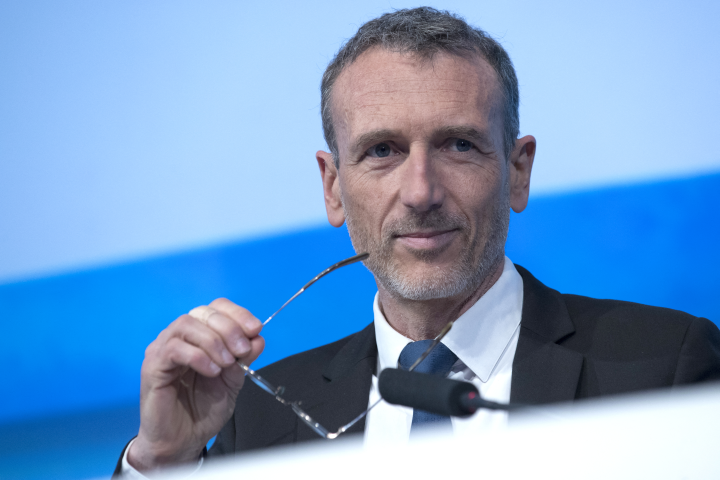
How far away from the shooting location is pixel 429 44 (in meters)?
1.52

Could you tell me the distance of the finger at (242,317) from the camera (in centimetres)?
122

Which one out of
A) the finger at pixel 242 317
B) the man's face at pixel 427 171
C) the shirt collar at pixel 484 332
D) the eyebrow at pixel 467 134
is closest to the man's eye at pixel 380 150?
the man's face at pixel 427 171

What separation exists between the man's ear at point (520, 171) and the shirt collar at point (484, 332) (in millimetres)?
176

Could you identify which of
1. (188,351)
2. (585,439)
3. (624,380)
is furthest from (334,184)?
(585,439)

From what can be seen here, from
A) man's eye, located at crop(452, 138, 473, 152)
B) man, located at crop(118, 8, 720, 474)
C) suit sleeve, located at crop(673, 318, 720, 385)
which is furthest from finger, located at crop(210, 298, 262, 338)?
suit sleeve, located at crop(673, 318, 720, 385)

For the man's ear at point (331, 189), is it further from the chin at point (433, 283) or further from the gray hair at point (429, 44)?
the chin at point (433, 283)

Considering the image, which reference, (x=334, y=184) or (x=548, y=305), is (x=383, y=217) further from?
(x=548, y=305)

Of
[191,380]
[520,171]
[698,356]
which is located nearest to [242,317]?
[191,380]

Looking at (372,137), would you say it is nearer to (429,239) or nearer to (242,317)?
(429,239)

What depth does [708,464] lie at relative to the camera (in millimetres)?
378

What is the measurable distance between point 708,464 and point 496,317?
1172mm

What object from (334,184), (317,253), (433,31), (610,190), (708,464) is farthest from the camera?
(317,253)

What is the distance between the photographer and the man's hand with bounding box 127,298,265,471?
3.99 feet

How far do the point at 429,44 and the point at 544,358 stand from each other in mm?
743
